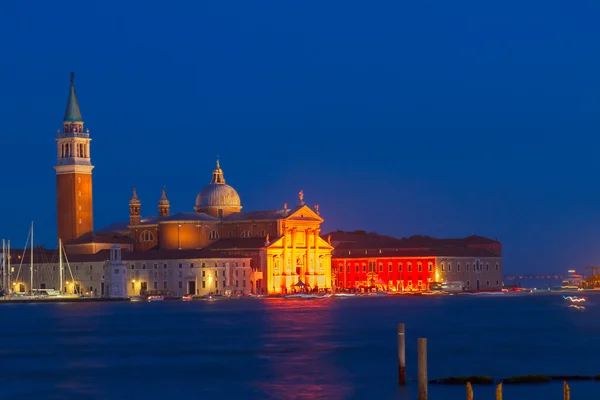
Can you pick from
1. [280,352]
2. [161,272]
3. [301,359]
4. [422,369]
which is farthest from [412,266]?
[422,369]

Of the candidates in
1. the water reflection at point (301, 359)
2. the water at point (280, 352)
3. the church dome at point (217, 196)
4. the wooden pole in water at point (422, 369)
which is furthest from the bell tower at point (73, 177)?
the wooden pole in water at point (422, 369)

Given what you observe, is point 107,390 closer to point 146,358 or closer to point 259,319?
point 146,358

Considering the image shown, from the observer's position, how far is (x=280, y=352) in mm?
50500

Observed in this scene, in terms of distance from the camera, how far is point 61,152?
11994cm

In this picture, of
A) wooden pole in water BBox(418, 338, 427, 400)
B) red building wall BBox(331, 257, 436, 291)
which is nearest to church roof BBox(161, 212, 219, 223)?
red building wall BBox(331, 257, 436, 291)

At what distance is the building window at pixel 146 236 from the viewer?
401 feet

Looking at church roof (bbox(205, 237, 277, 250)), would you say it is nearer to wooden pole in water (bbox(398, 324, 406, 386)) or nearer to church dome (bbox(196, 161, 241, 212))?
church dome (bbox(196, 161, 241, 212))

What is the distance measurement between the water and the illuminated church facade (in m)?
32.0

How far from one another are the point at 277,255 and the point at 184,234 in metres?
7.68

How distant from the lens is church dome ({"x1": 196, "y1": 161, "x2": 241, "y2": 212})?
124625mm

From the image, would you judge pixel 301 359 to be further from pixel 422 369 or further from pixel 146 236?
pixel 146 236

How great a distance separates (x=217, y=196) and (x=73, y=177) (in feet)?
41.4

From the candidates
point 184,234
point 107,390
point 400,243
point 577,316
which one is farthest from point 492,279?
point 107,390

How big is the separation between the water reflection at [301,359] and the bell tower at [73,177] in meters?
44.2
